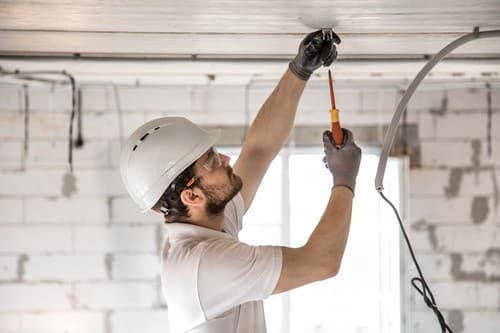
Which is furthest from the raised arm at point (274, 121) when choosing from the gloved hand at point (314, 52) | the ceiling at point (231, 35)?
the ceiling at point (231, 35)

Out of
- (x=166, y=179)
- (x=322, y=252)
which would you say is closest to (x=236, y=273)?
(x=322, y=252)

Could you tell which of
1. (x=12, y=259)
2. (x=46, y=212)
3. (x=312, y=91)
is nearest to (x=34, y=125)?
(x=46, y=212)

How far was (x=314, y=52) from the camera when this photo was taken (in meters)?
1.97

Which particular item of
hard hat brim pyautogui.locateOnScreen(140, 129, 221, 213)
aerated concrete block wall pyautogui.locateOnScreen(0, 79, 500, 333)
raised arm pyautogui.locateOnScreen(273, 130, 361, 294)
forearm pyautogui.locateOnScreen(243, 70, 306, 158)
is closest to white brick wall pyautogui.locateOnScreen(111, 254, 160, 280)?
aerated concrete block wall pyautogui.locateOnScreen(0, 79, 500, 333)

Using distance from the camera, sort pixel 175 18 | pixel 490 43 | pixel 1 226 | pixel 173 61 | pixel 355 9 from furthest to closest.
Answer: pixel 1 226 → pixel 173 61 → pixel 490 43 → pixel 175 18 → pixel 355 9

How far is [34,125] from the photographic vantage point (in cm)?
382

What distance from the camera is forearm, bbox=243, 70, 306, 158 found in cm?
215

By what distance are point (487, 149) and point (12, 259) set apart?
272cm

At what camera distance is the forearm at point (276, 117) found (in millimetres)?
2146

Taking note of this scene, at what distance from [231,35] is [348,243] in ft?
6.08

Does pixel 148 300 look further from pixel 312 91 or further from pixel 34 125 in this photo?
pixel 312 91

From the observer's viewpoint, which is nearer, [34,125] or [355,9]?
[355,9]

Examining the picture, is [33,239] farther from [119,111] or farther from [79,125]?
[119,111]

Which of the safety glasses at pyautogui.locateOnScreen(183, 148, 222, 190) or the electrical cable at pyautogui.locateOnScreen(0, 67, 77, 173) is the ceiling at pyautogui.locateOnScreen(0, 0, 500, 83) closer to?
the electrical cable at pyautogui.locateOnScreen(0, 67, 77, 173)
